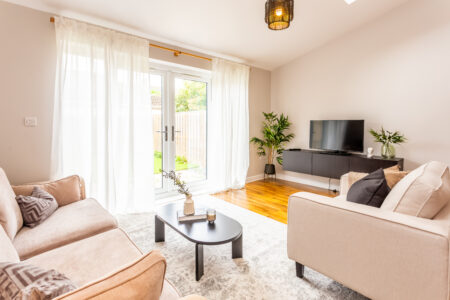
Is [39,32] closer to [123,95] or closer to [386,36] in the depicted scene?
[123,95]

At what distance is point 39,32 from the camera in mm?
2502

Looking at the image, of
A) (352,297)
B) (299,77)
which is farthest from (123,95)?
(299,77)

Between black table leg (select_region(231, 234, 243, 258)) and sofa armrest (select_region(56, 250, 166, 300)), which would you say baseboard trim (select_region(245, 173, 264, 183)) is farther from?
sofa armrest (select_region(56, 250, 166, 300))

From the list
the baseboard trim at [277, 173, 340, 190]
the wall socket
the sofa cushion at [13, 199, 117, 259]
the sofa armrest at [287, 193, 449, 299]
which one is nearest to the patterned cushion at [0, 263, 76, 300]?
the sofa cushion at [13, 199, 117, 259]

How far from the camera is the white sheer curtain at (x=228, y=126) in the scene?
A: 402cm

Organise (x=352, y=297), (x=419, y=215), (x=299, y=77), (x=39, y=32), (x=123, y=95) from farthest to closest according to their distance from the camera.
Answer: (x=299, y=77)
(x=123, y=95)
(x=39, y=32)
(x=352, y=297)
(x=419, y=215)

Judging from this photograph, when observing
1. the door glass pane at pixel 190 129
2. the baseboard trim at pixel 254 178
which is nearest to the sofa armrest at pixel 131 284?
the door glass pane at pixel 190 129

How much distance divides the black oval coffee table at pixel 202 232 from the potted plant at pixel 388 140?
2.78 meters

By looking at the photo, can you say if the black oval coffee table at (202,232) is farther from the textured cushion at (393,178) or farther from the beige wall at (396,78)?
the beige wall at (396,78)

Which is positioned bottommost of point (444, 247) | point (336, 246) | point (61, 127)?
point (336, 246)

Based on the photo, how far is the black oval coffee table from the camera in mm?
1737

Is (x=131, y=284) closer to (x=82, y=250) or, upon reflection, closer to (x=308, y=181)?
(x=82, y=250)

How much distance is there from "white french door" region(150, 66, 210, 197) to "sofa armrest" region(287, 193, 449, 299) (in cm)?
250

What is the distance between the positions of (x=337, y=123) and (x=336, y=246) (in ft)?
9.89
